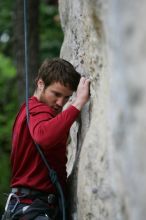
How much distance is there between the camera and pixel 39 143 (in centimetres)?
441

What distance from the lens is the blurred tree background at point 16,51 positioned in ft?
29.6

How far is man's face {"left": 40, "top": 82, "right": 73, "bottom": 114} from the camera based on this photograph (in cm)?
469

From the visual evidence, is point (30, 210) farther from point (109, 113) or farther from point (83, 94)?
point (109, 113)

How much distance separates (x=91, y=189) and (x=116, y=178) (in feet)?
2.62

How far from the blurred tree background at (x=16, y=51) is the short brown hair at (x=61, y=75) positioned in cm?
380

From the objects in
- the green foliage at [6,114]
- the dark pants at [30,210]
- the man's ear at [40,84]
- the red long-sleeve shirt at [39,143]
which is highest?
the man's ear at [40,84]

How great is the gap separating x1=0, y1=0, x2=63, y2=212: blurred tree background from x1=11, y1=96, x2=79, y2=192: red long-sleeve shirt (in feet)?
12.2

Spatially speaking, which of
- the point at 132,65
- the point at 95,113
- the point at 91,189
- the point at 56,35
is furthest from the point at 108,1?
the point at 56,35

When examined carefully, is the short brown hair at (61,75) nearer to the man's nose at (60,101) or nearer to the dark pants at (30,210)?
the man's nose at (60,101)

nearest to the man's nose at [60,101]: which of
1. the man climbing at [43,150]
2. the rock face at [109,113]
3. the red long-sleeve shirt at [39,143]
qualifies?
the man climbing at [43,150]

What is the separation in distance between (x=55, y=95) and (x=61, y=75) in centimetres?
17

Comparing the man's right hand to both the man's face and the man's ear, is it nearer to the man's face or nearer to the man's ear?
the man's face

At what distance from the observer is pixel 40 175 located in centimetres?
470

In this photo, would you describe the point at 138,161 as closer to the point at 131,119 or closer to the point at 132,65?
the point at 131,119
